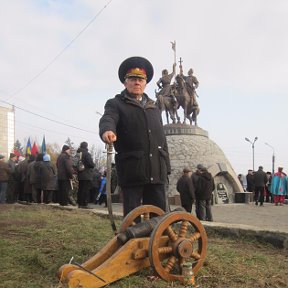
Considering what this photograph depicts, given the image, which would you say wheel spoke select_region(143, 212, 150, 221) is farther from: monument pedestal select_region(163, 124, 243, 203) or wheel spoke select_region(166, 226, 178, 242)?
monument pedestal select_region(163, 124, 243, 203)

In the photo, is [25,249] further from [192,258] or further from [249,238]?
[249,238]

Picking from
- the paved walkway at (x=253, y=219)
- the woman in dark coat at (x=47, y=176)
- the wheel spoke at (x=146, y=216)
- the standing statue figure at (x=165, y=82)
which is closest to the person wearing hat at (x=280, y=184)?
the paved walkway at (x=253, y=219)

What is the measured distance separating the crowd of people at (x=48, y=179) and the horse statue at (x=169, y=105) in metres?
9.15

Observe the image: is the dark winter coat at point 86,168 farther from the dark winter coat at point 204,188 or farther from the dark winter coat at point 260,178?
the dark winter coat at point 260,178

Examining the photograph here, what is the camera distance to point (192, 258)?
319cm

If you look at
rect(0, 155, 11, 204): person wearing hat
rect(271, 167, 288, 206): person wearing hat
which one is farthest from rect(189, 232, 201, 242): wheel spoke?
rect(271, 167, 288, 206): person wearing hat

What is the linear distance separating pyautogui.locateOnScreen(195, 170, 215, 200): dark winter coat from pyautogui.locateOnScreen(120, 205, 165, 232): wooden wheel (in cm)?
665

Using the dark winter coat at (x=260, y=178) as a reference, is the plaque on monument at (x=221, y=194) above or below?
below

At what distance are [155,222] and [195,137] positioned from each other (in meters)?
17.9

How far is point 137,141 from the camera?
3.52 m

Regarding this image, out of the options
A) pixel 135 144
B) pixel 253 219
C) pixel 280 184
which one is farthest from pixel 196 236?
pixel 280 184

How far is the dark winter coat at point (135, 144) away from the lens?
3.48 meters

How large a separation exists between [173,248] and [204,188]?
7149mm

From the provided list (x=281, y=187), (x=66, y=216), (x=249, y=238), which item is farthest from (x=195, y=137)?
(x=249, y=238)
